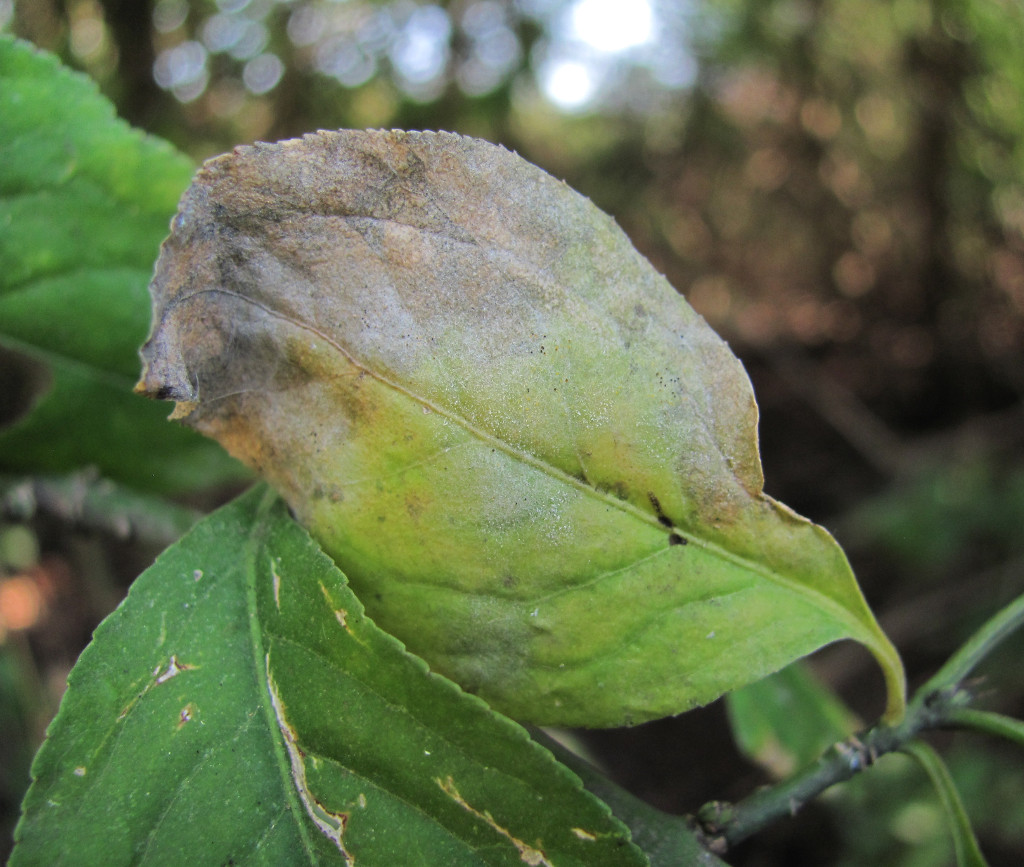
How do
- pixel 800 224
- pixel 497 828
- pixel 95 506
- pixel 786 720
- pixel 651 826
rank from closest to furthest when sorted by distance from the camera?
pixel 497 828 < pixel 651 826 < pixel 95 506 < pixel 786 720 < pixel 800 224

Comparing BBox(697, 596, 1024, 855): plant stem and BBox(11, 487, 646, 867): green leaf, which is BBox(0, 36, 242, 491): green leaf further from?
BBox(697, 596, 1024, 855): plant stem

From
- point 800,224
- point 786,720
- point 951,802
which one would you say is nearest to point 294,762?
point 951,802

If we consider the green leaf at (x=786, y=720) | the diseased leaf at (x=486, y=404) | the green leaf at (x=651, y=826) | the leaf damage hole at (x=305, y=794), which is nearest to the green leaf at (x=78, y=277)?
the diseased leaf at (x=486, y=404)

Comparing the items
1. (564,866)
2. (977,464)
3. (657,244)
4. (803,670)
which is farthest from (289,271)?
(657,244)

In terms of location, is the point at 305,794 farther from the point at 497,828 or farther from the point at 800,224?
the point at 800,224

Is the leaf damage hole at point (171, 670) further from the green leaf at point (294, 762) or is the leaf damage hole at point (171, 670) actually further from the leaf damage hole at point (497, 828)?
the leaf damage hole at point (497, 828)
